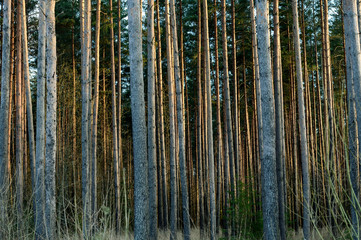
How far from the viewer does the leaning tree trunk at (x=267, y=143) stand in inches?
229

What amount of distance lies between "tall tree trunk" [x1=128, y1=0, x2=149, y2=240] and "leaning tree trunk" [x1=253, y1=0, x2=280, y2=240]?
1976mm

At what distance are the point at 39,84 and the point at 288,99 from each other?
15.5 m

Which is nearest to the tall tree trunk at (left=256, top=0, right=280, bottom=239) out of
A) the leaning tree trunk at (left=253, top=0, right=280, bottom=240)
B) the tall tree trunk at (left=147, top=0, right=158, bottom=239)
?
the leaning tree trunk at (left=253, top=0, right=280, bottom=240)

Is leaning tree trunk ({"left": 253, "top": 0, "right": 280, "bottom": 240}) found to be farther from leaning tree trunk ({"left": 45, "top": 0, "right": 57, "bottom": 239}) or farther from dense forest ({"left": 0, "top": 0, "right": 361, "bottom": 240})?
leaning tree trunk ({"left": 45, "top": 0, "right": 57, "bottom": 239})

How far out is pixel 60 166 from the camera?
13.0 metres

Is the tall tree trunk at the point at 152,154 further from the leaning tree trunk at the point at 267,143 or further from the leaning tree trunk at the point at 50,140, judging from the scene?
the leaning tree trunk at the point at 267,143

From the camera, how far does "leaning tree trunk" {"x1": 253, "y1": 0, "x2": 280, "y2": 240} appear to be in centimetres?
581

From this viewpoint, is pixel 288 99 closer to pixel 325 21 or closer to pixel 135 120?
pixel 325 21

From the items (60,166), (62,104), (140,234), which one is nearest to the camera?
(140,234)

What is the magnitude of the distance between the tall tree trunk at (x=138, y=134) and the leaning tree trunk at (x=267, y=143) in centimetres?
198

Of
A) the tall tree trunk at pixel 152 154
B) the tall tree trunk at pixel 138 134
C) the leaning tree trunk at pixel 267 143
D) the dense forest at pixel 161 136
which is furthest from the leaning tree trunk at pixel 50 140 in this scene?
the leaning tree trunk at pixel 267 143

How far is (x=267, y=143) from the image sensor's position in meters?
5.94

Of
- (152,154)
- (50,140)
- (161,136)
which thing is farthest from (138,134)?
(161,136)

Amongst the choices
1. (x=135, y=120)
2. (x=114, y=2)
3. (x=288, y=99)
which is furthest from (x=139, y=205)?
(x=288, y=99)
